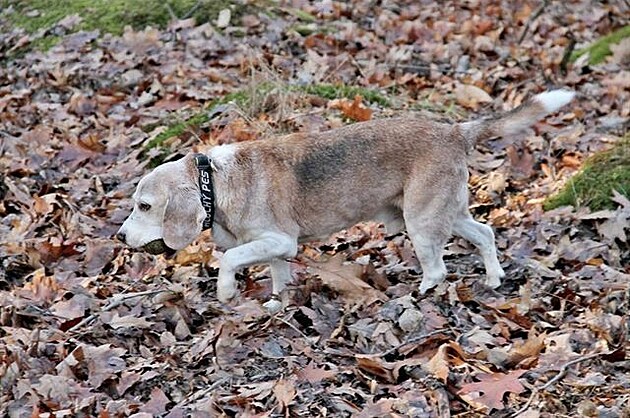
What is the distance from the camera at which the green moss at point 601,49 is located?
41.3ft

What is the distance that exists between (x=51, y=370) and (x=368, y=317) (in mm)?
1864

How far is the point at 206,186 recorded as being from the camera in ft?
22.2

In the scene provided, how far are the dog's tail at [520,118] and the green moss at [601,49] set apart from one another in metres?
5.67

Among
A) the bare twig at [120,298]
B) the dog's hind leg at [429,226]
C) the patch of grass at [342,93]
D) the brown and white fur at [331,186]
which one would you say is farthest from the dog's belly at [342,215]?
the patch of grass at [342,93]

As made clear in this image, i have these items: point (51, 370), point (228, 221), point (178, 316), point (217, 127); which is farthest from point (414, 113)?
point (51, 370)

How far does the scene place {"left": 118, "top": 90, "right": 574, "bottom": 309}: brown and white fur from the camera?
22.4 ft

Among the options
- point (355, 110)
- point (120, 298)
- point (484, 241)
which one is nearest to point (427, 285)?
point (484, 241)

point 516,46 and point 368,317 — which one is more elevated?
point 368,317

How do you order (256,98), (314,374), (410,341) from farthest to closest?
1. (256,98)
2. (410,341)
3. (314,374)

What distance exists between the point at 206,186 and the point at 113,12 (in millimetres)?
6622

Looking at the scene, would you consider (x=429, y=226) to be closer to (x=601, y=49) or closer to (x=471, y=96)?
(x=471, y=96)

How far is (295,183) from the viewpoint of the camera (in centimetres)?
698

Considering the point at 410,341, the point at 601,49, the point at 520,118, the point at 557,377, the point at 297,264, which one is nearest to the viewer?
the point at 557,377

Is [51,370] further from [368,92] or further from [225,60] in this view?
[225,60]
